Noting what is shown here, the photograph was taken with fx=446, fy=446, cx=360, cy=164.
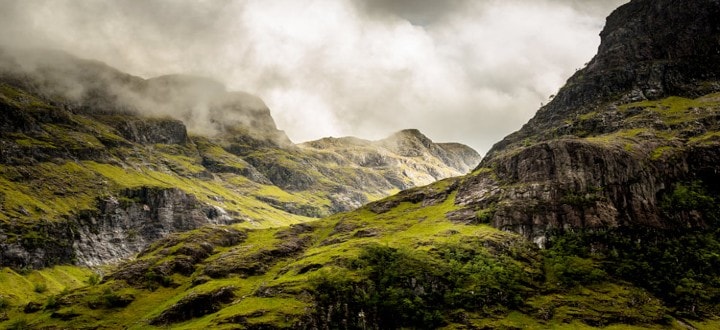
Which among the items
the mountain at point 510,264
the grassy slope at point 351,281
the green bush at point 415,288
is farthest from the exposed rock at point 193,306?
the green bush at point 415,288

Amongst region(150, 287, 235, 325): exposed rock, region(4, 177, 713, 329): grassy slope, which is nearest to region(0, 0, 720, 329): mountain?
region(150, 287, 235, 325): exposed rock

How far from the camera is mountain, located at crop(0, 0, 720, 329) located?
111 metres

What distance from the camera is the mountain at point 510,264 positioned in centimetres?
11138

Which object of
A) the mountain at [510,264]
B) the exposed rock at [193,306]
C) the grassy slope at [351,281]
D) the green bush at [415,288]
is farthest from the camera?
the exposed rock at [193,306]

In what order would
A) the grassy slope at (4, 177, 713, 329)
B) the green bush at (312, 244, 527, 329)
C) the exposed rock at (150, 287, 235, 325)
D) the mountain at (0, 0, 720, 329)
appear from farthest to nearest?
1. the exposed rock at (150, 287, 235, 325)
2. the green bush at (312, 244, 527, 329)
3. the mountain at (0, 0, 720, 329)
4. the grassy slope at (4, 177, 713, 329)

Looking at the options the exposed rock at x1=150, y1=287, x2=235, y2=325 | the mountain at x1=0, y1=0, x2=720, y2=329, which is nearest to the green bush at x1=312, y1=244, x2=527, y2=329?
the mountain at x1=0, y1=0, x2=720, y2=329

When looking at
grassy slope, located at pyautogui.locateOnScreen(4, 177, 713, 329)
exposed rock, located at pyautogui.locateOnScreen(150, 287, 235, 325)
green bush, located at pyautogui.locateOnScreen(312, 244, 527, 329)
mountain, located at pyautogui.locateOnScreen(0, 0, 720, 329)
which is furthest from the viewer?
exposed rock, located at pyautogui.locateOnScreen(150, 287, 235, 325)

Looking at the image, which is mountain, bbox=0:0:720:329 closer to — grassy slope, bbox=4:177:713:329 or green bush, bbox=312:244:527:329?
green bush, bbox=312:244:527:329

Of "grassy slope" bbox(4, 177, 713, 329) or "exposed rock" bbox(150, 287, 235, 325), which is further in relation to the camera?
"exposed rock" bbox(150, 287, 235, 325)

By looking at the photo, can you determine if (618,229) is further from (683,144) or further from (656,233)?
(683,144)

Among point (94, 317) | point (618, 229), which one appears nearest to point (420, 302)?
point (618, 229)

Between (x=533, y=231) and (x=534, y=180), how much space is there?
23.0 metres

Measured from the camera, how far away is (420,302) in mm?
119438

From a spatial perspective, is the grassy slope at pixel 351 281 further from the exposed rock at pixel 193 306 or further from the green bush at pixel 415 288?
the exposed rock at pixel 193 306
